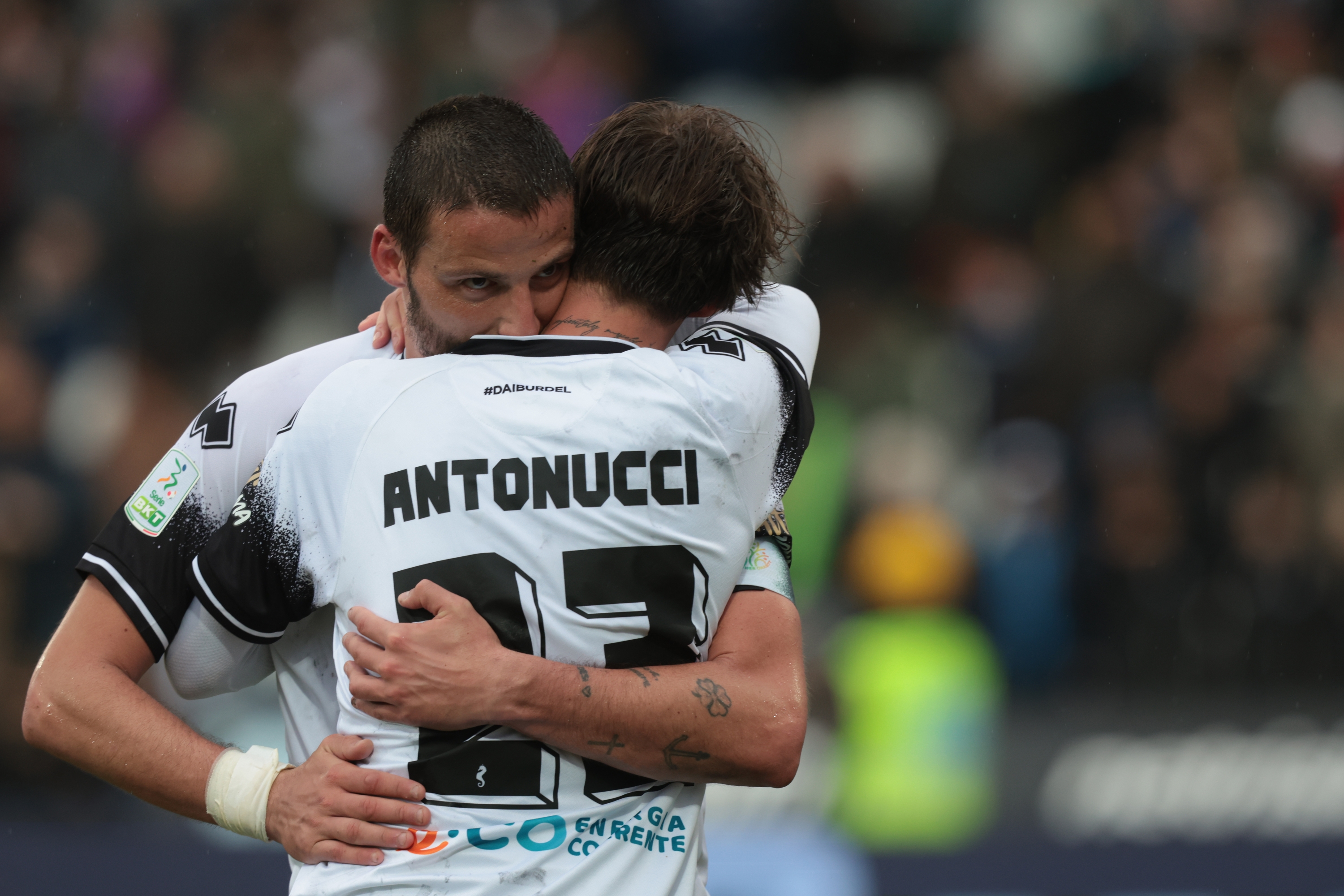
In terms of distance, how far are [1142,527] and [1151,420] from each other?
2.07 ft

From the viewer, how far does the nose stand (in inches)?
108

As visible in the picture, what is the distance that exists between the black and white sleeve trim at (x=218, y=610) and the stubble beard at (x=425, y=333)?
605 mm

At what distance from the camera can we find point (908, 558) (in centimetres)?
749

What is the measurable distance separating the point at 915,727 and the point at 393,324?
15.5 ft

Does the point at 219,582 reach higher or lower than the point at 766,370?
lower

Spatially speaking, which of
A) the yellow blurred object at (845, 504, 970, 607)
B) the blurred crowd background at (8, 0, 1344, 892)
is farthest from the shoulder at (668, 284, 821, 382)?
the yellow blurred object at (845, 504, 970, 607)

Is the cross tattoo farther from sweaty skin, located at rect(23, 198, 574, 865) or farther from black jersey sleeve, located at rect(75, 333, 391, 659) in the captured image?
black jersey sleeve, located at rect(75, 333, 391, 659)

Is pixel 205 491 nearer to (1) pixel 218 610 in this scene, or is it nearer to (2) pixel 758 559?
(1) pixel 218 610

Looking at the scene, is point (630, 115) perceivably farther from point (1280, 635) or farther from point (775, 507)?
point (1280, 635)

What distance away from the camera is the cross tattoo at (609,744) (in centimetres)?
257

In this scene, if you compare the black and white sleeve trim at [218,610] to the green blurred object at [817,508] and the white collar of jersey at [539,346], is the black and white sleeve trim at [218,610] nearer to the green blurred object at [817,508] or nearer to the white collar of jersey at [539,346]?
the white collar of jersey at [539,346]

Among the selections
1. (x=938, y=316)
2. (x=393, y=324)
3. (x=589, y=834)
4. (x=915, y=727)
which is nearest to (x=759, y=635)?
(x=589, y=834)

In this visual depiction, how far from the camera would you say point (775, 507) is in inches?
117

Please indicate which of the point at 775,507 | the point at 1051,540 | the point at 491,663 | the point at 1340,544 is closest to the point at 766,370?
the point at 775,507
